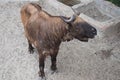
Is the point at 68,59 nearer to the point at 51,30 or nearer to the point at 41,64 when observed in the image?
the point at 41,64

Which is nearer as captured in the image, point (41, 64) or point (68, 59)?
point (41, 64)

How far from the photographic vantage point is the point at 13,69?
6113 millimetres

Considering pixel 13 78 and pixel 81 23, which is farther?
pixel 13 78

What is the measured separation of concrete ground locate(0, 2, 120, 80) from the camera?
5.97 metres

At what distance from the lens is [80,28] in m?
4.71

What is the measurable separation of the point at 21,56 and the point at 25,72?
22.8 inches

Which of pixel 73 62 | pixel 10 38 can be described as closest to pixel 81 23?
pixel 73 62

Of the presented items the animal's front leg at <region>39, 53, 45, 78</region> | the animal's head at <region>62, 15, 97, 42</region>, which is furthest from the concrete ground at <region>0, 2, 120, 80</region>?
the animal's head at <region>62, 15, 97, 42</region>

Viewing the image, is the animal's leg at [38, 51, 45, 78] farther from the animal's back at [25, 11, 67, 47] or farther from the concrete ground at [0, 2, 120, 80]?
the animal's back at [25, 11, 67, 47]

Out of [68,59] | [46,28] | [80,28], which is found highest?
[80,28]

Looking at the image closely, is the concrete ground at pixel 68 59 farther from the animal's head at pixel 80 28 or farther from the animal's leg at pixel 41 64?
the animal's head at pixel 80 28

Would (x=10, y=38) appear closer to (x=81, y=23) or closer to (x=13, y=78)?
(x=13, y=78)

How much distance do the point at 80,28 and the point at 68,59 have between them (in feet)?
6.01

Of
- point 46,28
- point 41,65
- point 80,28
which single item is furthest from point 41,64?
point 80,28
